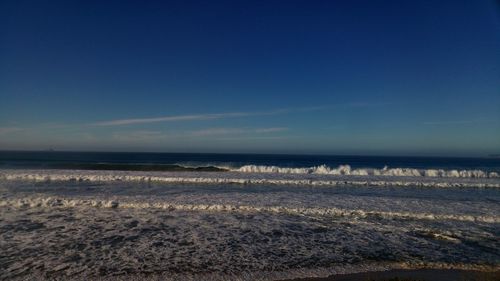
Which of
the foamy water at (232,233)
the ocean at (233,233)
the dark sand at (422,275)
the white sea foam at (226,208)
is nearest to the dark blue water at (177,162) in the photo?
the ocean at (233,233)

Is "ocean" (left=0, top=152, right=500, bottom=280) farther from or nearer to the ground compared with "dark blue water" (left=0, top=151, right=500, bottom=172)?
nearer to the ground

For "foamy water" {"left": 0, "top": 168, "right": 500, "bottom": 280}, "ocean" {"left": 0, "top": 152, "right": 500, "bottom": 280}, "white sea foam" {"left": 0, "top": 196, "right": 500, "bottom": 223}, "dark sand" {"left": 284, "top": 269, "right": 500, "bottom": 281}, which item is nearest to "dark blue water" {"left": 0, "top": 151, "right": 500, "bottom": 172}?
"ocean" {"left": 0, "top": 152, "right": 500, "bottom": 280}

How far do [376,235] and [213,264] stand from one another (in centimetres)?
493

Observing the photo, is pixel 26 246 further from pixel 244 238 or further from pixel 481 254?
pixel 481 254

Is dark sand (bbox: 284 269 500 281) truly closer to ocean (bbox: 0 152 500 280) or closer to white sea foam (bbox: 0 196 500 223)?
ocean (bbox: 0 152 500 280)

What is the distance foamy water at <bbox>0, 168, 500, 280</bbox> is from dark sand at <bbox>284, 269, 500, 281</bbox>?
0.29 meters

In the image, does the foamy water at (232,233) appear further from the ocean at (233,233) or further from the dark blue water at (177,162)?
the dark blue water at (177,162)

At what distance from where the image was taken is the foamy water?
267 inches

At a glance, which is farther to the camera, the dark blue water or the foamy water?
the dark blue water

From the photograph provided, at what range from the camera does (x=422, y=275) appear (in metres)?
6.45

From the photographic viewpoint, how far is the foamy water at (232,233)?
677cm

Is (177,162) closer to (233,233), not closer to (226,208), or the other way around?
(226,208)

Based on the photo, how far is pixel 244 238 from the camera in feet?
29.2

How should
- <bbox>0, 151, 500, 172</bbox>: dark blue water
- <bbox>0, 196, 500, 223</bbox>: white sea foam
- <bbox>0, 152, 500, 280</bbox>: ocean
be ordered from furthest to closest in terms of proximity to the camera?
1. <bbox>0, 151, 500, 172</bbox>: dark blue water
2. <bbox>0, 196, 500, 223</bbox>: white sea foam
3. <bbox>0, 152, 500, 280</bbox>: ocean
